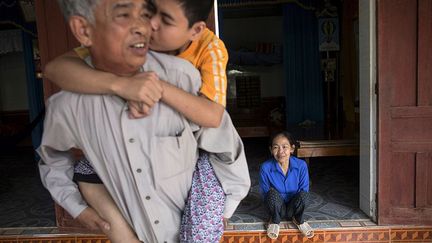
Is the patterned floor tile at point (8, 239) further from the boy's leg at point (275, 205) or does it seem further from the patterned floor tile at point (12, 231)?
the boy's leg at point (275, 205)

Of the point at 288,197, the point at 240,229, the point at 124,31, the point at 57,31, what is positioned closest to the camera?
the point at 124,31

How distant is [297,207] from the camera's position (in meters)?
2.91

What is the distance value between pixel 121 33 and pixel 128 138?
0.22 meters

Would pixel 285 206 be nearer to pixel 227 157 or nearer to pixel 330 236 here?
pixel 330 236

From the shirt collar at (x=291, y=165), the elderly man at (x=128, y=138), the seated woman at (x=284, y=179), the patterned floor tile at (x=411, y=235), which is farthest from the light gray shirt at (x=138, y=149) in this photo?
the patterned floor tile at (x=411, y=235)

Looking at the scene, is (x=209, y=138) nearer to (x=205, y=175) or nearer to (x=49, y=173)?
(x=205, y=175)

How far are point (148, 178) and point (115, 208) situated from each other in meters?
0.14

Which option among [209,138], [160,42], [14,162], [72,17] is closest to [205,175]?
[209,138]

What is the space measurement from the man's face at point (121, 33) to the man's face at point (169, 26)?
0.03 m

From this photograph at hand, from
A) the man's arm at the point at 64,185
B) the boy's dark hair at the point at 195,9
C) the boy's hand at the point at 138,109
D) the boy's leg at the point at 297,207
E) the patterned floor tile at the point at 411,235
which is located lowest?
the patterned floor tile at the point at 411,235

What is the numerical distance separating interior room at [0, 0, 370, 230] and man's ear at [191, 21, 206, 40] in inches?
88.7

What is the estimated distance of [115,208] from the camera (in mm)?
946

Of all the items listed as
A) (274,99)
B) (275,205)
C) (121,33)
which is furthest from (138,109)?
(274,99)

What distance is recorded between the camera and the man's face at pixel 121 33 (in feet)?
2.56
